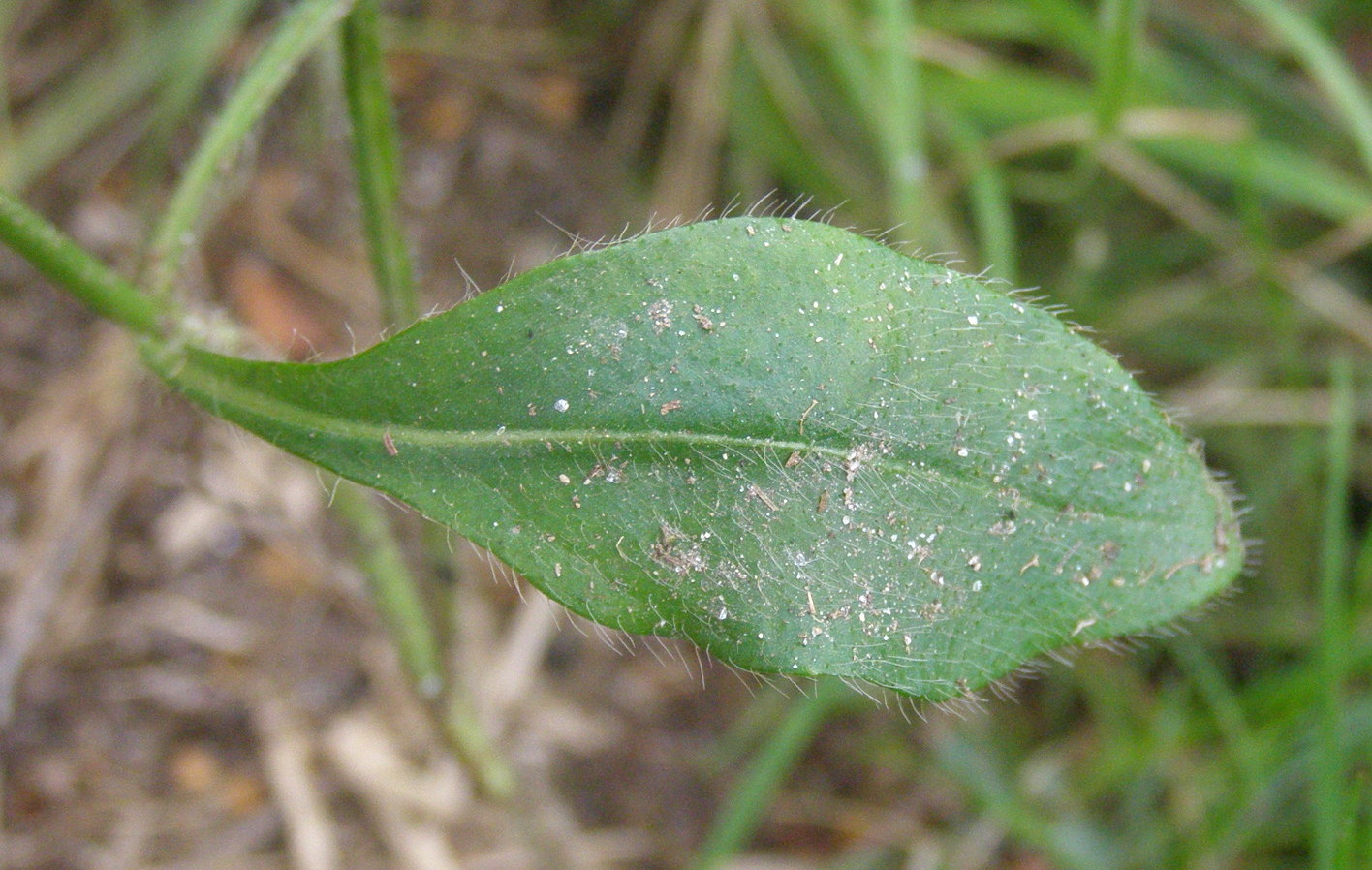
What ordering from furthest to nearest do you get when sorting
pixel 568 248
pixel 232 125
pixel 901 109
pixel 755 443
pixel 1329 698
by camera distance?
pixel 568 248, pixel 901 109, pixel 1329 698, pixel 232 125, pixel 755 443

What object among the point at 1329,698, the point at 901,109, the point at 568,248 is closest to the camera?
the point at 1329,698

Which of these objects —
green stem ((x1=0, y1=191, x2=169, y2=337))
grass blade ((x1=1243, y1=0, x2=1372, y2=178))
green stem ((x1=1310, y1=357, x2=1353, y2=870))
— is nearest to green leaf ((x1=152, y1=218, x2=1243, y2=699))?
green stem ((x1=0, y1=191, x2=169, y2=337))

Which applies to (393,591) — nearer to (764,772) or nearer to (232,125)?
(232,125)

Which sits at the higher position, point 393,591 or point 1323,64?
point 1323,64

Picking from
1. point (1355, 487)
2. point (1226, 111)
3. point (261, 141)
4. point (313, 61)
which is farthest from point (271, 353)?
point (1355, 487)

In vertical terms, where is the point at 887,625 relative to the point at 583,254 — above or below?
below

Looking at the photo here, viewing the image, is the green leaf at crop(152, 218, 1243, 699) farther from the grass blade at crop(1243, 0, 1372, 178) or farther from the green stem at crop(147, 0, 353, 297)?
the grass blade at crop(1243, 0, 1372, 178)

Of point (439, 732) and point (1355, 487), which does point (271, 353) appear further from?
point (1355, 487)

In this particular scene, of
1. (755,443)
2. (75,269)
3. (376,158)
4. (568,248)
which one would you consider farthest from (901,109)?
(75,269)
